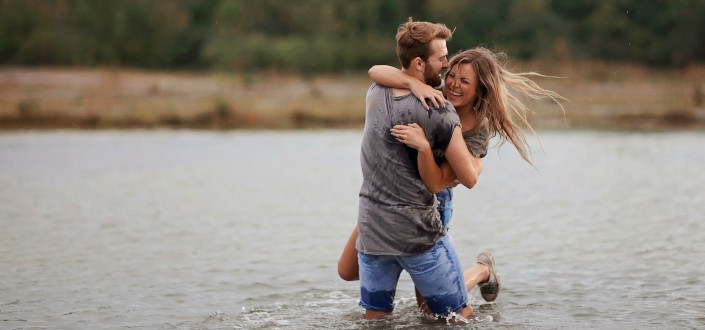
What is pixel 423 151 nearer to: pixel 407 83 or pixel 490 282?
pixel 407 83

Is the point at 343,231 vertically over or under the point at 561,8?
Result: under

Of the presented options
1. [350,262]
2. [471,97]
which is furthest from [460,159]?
[350,262]

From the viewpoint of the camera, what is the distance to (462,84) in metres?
6.27

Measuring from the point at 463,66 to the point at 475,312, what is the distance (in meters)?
2.00

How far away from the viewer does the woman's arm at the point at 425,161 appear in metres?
5.80

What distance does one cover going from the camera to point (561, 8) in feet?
191

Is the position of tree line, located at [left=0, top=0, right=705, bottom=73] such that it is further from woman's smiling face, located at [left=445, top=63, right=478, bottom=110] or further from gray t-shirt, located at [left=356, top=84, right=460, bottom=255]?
gray t-shirt, located at [left=356, top=84, right=460, bottom=255]

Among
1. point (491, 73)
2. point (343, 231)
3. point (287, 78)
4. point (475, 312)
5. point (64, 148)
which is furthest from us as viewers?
point (287, 78)

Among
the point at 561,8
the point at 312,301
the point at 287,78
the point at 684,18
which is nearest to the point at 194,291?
the point at 312,301

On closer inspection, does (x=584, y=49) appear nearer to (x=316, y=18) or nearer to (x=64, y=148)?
(x=316, y=18)

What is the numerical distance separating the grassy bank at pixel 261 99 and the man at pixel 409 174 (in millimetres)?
21293

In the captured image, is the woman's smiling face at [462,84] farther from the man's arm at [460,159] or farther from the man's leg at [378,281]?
the man's leg at [378,281]

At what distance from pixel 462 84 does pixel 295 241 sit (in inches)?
204

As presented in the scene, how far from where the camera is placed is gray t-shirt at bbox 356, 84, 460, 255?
596 centimetres
